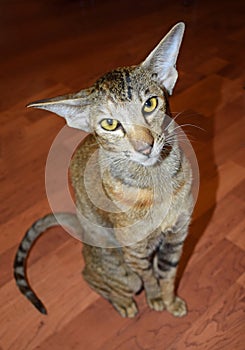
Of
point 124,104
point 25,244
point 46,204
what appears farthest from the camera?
point 46,204

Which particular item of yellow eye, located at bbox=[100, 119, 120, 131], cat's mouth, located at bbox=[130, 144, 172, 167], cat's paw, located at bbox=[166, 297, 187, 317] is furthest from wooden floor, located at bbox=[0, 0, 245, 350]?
yellow eye, located at bbox=[100, 119, 120, 131]

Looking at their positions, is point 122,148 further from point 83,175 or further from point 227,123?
point 227,123

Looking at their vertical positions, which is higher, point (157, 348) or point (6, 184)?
point (6, 184)

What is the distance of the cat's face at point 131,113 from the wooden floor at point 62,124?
67 centimetres

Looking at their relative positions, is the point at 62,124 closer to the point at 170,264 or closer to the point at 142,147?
the point at 170,264

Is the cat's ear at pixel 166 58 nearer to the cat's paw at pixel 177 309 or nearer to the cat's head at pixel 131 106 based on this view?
the cat's head at pixel 131 106

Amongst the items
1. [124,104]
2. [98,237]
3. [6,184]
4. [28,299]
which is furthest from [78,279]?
[124,104]

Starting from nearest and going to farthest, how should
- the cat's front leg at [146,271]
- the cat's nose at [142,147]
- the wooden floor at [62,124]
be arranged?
1. the cat's nose at [142,147]
2. the cat's front leg at [146,271]
3. the wooden floor at [62,124]

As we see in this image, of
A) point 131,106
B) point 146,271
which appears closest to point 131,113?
point 131,106

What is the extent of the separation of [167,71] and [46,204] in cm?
92

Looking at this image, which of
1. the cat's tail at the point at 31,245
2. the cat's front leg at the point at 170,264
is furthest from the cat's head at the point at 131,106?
the cat's tail at the point at 31,245

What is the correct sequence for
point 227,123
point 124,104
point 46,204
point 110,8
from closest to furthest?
1. point 124,104
2. point 46,204
3. point 227,123
4. point 110,8

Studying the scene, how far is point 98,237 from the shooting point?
1.21m

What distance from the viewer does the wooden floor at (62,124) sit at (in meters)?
1.32
